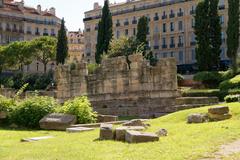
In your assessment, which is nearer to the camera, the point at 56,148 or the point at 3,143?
the point at 56,148

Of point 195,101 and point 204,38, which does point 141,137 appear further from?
point 204,38

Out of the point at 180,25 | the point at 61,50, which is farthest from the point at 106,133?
the point at 180,25

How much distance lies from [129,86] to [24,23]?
90.9 meters

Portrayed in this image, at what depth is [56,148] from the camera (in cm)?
1353

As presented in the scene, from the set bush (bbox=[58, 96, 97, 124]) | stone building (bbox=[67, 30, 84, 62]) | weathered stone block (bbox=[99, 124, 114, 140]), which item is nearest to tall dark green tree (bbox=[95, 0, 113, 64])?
bush (bbox=[58, 96, 97, 124])

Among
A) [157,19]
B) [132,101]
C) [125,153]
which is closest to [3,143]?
[125,153]

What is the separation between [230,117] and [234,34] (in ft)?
152

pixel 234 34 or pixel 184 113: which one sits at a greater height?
pixel 234 34

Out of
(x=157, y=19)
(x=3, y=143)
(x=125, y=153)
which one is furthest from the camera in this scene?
(x=157, y=19)

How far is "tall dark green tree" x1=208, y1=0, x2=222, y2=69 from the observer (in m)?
60.1

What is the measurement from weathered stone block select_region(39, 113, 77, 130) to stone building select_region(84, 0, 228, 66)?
230 ft

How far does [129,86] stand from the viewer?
30.5 metres

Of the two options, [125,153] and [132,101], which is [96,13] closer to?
[132,101]

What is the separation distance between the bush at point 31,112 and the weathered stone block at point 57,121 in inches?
34.4
